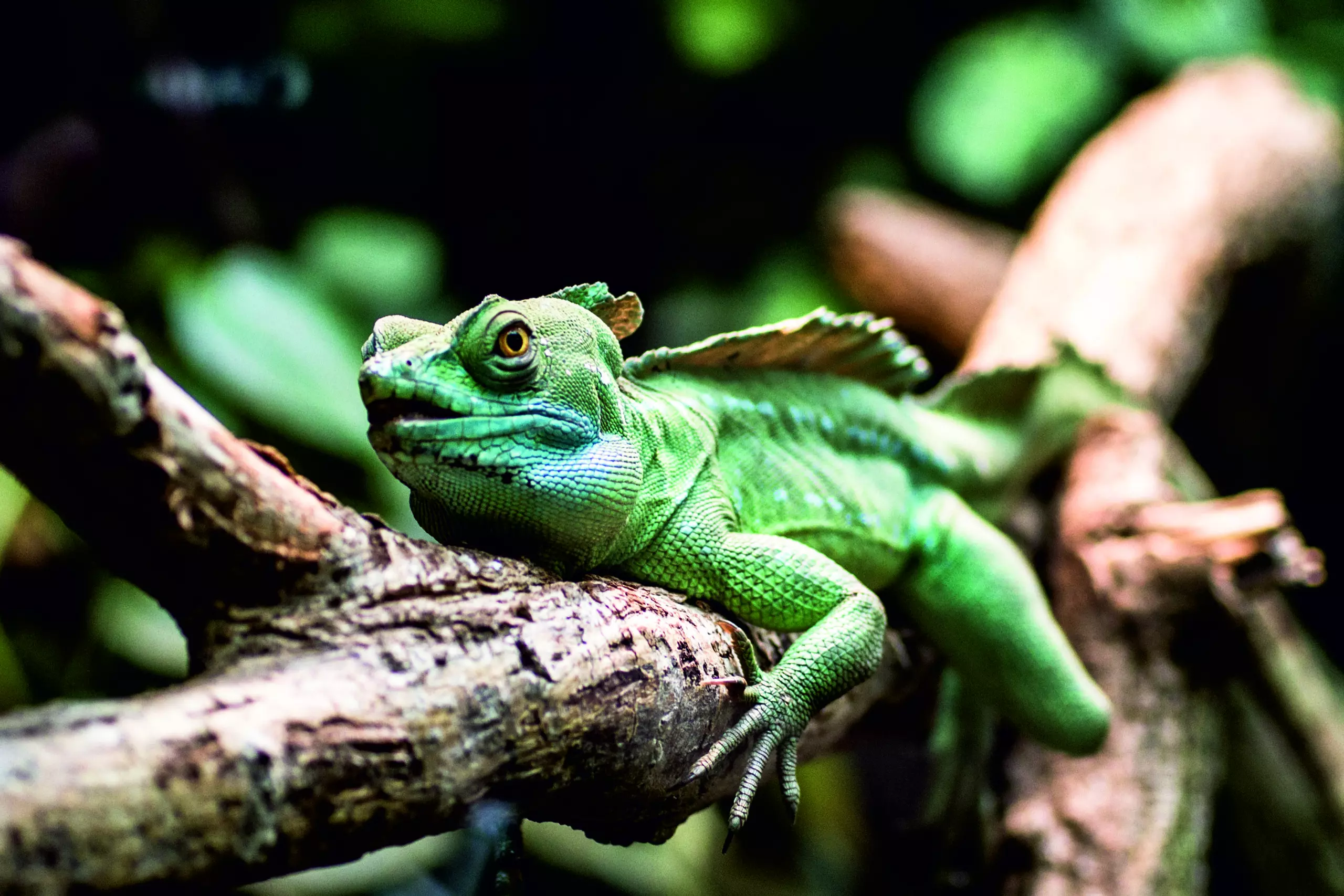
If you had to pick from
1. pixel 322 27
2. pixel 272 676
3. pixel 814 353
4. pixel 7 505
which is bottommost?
pixel 272 676

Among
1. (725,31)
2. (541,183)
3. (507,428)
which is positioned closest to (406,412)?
(507,428)

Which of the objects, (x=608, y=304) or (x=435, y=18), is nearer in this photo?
(x=608, y=304)

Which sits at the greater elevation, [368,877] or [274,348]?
[274,348]

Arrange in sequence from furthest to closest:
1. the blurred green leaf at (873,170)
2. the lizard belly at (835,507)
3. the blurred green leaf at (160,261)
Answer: the blurred green leaf at (873,170)
the blurred green leaf at (160,261)
the lizard belly at (835,507)

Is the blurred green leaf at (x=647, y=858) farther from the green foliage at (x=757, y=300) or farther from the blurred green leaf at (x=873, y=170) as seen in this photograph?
the blurred green leaf at (x=873, y=170)

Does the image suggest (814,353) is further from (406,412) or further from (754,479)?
(406,412)

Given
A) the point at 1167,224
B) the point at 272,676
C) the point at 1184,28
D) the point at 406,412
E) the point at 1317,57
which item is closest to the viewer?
the point at 272,676

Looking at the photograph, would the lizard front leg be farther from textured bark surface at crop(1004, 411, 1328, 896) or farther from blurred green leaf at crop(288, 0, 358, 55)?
blurred green leaf at crop(288, 0, 358, 55)

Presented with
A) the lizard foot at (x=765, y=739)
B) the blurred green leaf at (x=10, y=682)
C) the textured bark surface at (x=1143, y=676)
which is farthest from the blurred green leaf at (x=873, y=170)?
the blurred green leaf at (x=10, y=682)
